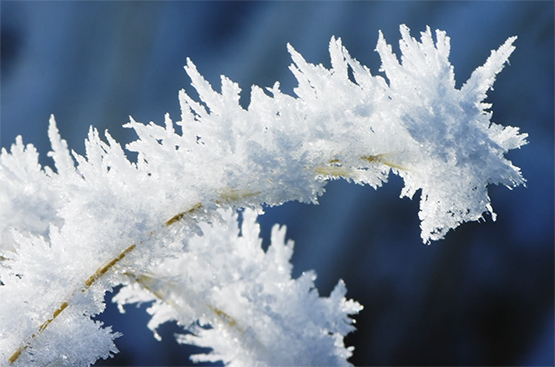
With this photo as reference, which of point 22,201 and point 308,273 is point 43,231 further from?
point 308,273

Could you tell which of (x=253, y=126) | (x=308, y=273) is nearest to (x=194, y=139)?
(x=253, y=126)

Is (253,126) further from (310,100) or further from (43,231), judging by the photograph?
(43,231)

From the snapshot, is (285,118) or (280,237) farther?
(280,237)

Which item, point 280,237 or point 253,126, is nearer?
point 253,126

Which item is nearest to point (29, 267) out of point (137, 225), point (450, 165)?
point (137, 225)
